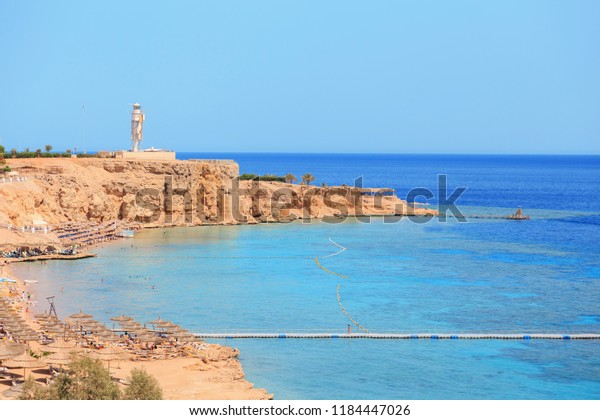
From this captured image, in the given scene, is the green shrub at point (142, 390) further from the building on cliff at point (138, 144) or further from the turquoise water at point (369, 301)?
the building on cliff at point (138, 144)

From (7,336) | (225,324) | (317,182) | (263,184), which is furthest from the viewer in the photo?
(317,182)

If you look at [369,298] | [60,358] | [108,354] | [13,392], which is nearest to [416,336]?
[369,298]

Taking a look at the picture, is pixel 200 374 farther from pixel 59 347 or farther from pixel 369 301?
Result: pixel 369 301

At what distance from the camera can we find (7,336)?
103ft

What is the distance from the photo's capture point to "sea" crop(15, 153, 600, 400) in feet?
96.3

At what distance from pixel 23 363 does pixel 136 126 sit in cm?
6361

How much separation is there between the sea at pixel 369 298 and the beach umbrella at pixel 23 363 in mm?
7073

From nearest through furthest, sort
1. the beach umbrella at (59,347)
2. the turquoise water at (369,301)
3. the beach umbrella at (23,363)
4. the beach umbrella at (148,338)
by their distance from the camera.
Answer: the beach umbrella at (23,363), the beach umbrella at (59,347), the turquoise water at (369,301), the beach umbrella at (148,338)

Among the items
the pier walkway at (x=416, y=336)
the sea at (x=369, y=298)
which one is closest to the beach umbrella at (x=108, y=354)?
the sea at (x=369, y=298)

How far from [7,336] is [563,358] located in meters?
21.4

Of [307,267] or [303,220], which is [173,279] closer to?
[307,267]

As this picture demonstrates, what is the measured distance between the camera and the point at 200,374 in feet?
92.9

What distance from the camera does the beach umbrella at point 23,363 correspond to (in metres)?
26.7

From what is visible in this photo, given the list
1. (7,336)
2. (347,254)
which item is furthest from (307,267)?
(7,336)
